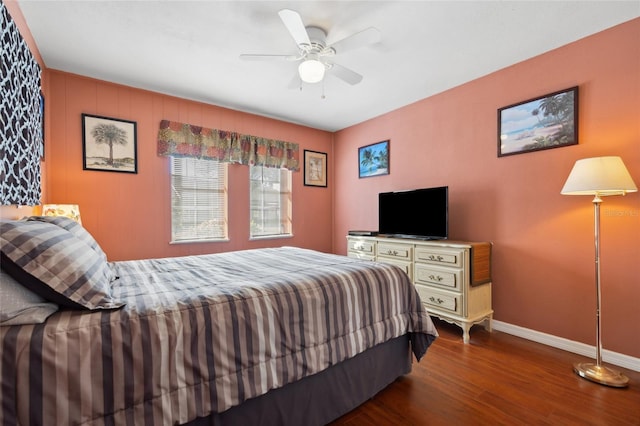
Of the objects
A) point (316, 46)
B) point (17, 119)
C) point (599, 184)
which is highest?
point (316, 46)

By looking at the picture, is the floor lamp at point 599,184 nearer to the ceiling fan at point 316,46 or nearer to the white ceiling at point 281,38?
the white ceiling at point 281,38

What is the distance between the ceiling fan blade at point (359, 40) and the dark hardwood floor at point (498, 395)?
8.00 ft

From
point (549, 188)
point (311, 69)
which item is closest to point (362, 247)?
point (549, 188)

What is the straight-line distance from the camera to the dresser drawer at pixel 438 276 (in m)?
2.76

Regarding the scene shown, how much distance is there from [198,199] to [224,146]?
80cm

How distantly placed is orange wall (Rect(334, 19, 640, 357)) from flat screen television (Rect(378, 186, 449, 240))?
1.22 ft

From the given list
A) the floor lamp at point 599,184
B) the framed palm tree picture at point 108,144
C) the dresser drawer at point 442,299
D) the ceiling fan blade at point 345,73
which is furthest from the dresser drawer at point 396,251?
the framed palm tree picture at point 108,144

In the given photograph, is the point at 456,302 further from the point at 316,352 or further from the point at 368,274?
the point at 316,352

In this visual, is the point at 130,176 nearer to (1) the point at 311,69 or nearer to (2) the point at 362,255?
(1) the point at 311,69

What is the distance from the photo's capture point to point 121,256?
3.21 m

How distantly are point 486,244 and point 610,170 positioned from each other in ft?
3.80

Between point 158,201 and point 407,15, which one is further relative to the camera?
point 158,201

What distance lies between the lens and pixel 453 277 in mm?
2781

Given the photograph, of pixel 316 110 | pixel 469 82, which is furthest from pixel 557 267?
pixel 316 110
